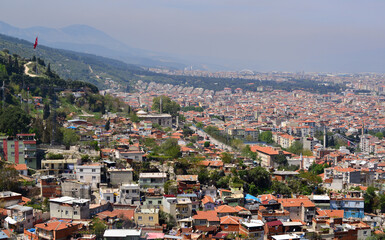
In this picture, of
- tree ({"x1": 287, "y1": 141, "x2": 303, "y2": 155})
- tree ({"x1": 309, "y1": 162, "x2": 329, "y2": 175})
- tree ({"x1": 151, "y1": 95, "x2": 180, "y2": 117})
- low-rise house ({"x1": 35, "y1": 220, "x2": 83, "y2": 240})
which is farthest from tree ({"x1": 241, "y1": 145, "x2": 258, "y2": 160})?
low-rise house ({"x1": 35, "y1": 220, "x2": 83, "y2": 240})

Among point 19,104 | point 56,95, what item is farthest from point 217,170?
point 56,95

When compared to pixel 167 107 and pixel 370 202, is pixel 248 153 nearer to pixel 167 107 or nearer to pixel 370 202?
pixel 370 202

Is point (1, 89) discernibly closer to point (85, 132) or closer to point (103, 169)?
point (85, 132)

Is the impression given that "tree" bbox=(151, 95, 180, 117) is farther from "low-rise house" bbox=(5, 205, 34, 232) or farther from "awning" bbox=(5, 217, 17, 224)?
"awning" bbox=(5, 217, 17, 224)

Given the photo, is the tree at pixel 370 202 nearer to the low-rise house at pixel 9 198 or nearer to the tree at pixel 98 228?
the tree at pixel 98 228

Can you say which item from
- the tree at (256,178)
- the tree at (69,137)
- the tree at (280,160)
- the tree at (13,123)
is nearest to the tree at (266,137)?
the tree at (280,160)
